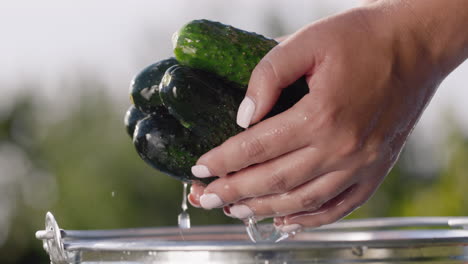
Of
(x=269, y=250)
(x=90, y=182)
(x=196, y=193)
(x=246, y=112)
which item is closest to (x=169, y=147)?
(x=196, y=193)

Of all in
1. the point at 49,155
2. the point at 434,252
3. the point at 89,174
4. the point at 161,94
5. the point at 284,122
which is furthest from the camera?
the point at 49,155

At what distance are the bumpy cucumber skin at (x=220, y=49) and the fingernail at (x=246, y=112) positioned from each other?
0.90ft

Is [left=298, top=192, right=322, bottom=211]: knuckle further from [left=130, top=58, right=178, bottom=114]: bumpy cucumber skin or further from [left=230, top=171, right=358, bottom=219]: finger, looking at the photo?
[left=130, top=58, right=178, bottom=114]: bumpy cucumber skin

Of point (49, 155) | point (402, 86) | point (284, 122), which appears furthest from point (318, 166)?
point (49, 155)

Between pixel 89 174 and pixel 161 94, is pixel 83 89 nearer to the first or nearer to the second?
pixel 89 174

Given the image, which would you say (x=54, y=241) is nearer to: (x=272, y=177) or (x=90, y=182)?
(x=272, y=177)

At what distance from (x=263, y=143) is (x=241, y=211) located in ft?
1.20

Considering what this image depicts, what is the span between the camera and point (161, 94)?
227cm

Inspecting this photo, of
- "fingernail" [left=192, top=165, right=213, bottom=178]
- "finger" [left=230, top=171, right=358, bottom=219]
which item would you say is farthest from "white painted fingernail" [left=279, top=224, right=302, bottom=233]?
"fingernail" [left=192, top=165, right=213, bottom=178]

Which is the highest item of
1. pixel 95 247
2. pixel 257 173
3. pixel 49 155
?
pixel 257 173

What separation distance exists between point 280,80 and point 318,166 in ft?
0.85

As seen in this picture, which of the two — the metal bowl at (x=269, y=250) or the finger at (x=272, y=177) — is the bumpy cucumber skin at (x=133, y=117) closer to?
the metal bowl at (x=269, y=250)

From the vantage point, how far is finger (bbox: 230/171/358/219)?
6.64ft

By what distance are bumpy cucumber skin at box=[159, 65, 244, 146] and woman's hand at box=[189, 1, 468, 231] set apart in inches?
5.7
